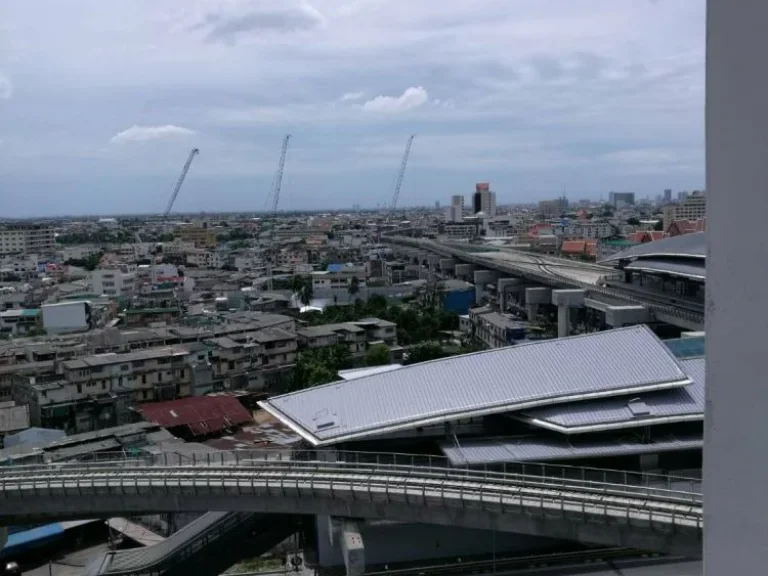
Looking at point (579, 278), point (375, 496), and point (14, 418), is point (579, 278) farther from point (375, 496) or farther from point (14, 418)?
point (375, 496)

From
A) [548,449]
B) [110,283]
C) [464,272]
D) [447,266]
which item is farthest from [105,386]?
[447,266]

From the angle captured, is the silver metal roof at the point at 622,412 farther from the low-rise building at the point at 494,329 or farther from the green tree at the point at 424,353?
the low-rise building at the point at 494,329

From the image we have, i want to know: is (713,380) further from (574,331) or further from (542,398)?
(574,331)

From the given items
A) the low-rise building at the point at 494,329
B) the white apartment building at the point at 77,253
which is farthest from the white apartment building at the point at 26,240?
the low-rise building at the point at 494,329

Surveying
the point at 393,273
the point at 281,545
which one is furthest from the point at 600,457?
the point at 393,273

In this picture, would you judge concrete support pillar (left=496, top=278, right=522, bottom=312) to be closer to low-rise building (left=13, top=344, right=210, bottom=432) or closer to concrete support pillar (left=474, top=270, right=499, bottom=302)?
concrete support pillar (left=474, top=270, right=499, bottom=302)
